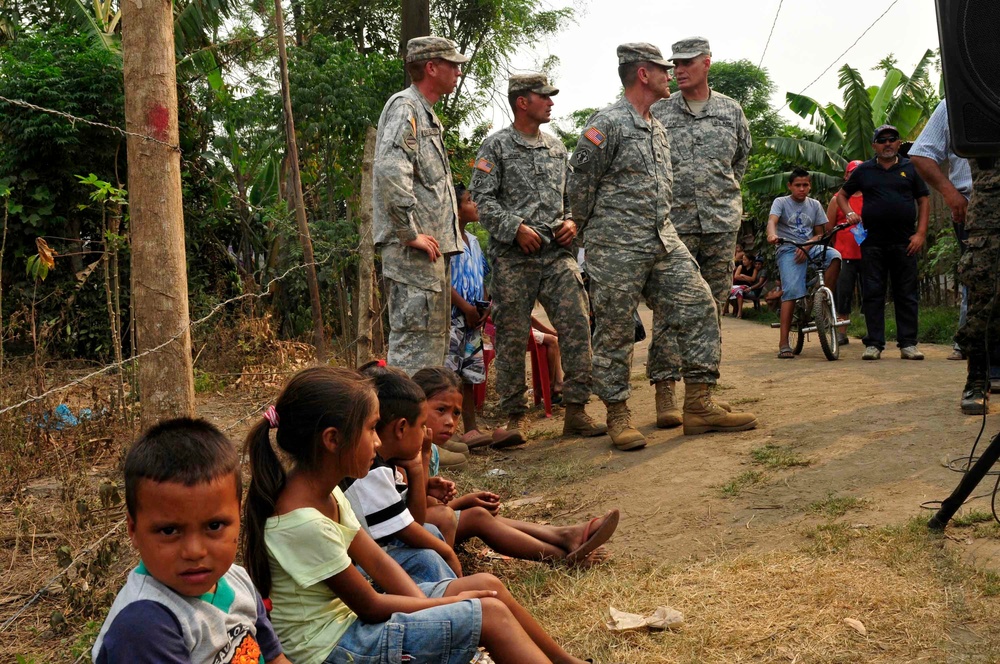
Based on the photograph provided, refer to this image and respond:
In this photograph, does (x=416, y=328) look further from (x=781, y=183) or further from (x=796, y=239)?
(x=781, y=183)

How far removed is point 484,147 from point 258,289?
4.97 m

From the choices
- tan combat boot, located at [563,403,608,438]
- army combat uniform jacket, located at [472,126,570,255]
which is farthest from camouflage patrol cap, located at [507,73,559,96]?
tan combat boot, located at [563,403,608,438]

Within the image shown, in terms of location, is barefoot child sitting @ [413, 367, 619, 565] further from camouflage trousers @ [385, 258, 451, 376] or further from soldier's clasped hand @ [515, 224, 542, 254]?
soldier's clasped hand @ [515, 224, 542, 254]

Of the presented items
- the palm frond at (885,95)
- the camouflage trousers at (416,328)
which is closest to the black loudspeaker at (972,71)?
the camouflage trousers at (416,328)

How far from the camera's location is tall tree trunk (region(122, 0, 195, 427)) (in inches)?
140

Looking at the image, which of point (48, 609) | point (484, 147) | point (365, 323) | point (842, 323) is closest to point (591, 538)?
point (48, 609)

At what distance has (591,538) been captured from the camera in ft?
13.1

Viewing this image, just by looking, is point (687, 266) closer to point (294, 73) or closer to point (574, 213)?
point (574, 213)

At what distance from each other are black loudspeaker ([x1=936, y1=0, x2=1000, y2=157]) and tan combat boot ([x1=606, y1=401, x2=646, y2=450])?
286 centimetres

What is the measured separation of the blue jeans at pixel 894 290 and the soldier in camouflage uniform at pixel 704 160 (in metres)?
2.38

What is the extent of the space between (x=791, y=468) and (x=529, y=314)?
220cm

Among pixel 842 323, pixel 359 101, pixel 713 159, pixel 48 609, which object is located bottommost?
pixel 48 609

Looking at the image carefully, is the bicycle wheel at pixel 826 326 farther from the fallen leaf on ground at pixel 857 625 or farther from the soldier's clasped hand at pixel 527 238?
the fallen leaf on ground at pixel 857 625

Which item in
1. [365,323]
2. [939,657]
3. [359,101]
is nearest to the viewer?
[939,657]
